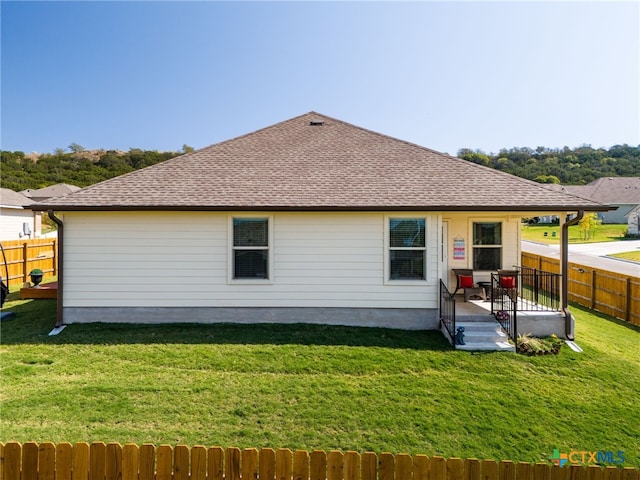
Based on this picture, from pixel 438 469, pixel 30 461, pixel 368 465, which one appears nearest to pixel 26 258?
pixel 30 461

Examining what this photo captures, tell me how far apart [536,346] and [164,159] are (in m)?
62.5

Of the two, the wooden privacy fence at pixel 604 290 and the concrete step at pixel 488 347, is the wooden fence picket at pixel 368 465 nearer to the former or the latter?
the concrete step at pixel 488 347

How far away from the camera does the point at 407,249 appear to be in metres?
7.93

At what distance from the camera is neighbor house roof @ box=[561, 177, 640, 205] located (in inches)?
2046

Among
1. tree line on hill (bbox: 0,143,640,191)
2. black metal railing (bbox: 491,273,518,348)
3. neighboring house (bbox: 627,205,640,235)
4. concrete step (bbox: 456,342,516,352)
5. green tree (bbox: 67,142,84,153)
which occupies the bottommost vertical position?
concrete step (bbox: 456,342,516,352)

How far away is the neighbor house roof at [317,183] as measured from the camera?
7.65m

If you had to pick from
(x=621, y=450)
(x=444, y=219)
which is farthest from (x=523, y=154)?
(x=621, y=450)

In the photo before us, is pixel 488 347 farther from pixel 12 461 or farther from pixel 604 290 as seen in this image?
pixel 12 461

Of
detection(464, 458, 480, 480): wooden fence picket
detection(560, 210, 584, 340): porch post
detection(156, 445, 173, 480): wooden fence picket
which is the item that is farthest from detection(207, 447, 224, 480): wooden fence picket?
detection(560, 210, 584, 340): porch post

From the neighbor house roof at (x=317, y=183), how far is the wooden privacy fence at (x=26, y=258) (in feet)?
30.9

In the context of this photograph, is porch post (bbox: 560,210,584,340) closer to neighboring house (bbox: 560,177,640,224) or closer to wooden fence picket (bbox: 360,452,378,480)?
wooden fence picket (bbox: 360,452,378,480)

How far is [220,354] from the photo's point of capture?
639 cm

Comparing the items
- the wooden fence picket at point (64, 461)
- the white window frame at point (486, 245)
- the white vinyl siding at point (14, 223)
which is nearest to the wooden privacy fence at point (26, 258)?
the white vinyl siding at point (14, 223)

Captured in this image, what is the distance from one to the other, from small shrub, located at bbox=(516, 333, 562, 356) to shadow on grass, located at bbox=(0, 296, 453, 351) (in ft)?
4.70
